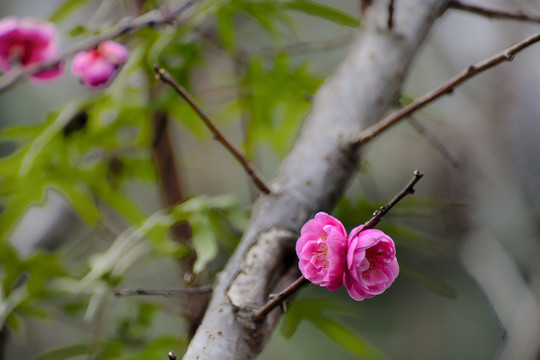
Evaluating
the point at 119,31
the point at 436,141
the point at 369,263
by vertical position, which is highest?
the point at 119,31

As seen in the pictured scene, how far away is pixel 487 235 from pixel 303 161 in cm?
49

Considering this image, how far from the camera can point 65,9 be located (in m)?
0.58

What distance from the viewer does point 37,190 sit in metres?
0.58

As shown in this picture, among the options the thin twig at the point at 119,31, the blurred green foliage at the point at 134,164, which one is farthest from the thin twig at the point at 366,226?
the thin twig at the point at 119,31

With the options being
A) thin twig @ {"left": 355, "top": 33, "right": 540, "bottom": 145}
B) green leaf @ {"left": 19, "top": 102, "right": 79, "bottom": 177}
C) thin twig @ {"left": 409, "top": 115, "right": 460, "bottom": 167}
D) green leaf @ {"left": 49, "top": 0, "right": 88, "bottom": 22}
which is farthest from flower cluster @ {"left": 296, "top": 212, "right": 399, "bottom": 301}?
green leaf @ {"left": 49, "top": 0, "right": 88, "bottom": 22}

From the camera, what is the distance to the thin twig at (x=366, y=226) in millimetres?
251

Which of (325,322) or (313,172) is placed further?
(325,322)

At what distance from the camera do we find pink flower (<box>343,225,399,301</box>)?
0.86 ft

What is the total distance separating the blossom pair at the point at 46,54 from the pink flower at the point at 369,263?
15.6 inches

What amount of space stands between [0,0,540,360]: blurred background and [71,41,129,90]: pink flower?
0.7 inches

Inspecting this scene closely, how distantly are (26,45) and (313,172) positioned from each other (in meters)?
0.40

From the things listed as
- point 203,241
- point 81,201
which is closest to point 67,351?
point 81,201

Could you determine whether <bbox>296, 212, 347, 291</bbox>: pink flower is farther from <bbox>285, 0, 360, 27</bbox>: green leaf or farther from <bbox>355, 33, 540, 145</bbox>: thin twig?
<bbox>285, 0, 360, 27</bbox>: green leaf

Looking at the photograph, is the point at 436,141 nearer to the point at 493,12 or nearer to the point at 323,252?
the point at 493,12
